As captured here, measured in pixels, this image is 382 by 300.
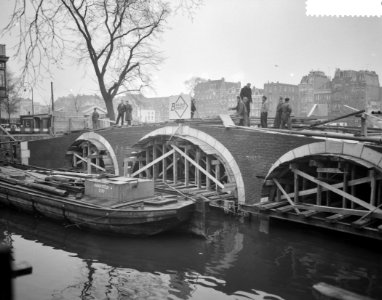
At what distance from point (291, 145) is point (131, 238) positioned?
589 cm

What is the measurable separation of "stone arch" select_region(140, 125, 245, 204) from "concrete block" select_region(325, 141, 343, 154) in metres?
3.81

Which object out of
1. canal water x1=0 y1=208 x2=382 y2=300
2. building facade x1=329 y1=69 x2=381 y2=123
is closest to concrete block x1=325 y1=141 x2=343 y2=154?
canal water x1=0 y1=208 x2=382 y2=300

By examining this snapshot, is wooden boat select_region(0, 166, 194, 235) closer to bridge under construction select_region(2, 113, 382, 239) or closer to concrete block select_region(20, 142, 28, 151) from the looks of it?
bridge under construction select_region(2, 113, 382, 239)

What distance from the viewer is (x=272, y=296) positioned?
7.66m

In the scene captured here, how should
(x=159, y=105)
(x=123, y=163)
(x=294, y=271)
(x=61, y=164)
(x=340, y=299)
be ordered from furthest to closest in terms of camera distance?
(x=159, y=105), (x=61, y=164), (x=123, y=163), (x=294, y=271), (x=340, y=299)

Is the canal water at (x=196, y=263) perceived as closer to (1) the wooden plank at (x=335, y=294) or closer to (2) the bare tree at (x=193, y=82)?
(1) the wooden plank at (x=335, y=294)

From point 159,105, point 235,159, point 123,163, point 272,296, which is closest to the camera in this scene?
point 272,296

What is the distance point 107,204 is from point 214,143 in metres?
5.02

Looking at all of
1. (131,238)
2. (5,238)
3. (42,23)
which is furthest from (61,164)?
(42,23)

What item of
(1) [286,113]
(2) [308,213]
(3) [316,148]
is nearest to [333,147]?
(3) [316,148]

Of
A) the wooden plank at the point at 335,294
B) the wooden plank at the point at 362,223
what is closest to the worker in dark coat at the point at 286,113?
the wooden plank at the point at 362,223

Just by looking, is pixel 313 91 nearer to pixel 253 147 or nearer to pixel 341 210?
pixel 253 147

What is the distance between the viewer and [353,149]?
33.2 ft

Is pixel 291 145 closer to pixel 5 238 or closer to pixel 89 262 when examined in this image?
pixel 89 262
